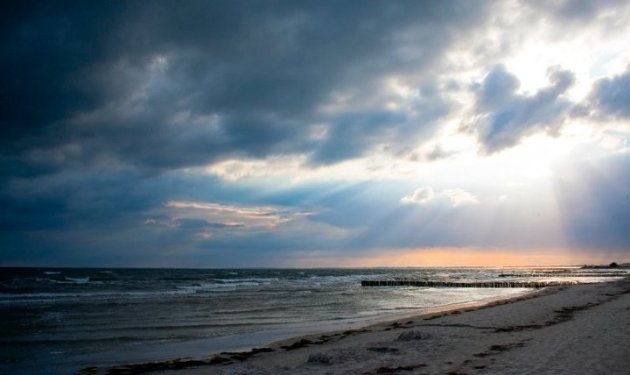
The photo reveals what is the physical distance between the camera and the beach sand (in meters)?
10.7

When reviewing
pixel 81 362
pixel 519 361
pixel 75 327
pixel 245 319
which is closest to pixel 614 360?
pixel 519 361

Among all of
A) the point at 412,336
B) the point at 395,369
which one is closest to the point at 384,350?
the point at 412,336

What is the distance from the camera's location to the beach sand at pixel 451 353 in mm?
10711

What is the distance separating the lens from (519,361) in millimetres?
10930

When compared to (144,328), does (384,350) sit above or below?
above

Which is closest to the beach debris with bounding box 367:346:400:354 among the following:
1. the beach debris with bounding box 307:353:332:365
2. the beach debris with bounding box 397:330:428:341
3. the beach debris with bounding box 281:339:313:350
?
the beach debris with bounding box 397:330:428:341

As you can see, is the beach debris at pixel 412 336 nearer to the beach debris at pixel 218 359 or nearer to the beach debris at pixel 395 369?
the beach debris at pixel 395 369

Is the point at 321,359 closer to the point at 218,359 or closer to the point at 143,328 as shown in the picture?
the point at 218,359

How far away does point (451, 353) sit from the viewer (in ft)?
42.0

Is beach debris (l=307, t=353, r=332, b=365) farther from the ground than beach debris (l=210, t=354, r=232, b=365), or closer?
farther from the ground

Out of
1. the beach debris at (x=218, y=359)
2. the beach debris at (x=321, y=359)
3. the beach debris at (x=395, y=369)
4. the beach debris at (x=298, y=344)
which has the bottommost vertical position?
the beach debris at (x=298, y=344)

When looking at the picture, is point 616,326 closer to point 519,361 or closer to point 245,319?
point 519,361

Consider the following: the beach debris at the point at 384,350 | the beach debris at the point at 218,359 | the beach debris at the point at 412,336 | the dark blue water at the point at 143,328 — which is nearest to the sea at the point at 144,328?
the dark blue water at the point at 143,328

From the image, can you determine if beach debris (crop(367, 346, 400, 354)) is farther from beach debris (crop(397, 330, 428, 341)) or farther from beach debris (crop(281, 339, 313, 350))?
beach debris (crop(281, 339, 313, 350))
